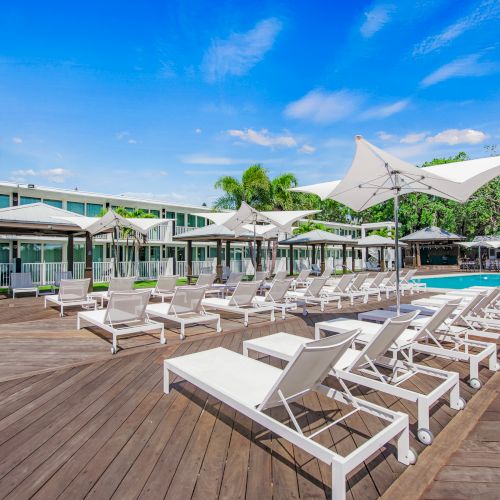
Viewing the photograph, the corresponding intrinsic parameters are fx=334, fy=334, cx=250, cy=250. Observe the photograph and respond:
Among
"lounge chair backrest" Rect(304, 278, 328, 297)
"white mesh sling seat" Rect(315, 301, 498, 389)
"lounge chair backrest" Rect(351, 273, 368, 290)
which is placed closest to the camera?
"white mesh sling seat" Rect(315, 301, 498, 389)

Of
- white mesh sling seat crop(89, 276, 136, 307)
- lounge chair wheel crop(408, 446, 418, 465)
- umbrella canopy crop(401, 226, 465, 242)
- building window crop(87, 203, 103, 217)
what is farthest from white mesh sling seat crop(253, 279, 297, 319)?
umbrella canopy crop(401, 226, 465, 242)

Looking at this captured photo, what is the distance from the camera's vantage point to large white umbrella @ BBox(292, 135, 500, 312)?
527cm

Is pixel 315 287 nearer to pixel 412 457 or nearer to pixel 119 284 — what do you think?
pixel 119 284

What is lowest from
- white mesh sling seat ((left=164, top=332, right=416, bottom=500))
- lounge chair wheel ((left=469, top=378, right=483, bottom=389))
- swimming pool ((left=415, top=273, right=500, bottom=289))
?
swimming pool ((left=415, top=273, right=500, bottom=289))

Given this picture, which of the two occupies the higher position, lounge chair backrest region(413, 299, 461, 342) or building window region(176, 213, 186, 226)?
building window region(176, 213, 186, 226)

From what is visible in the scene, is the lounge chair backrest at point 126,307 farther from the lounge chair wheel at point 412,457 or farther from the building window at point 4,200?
the building window at point 4,200

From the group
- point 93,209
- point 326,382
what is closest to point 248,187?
point 93,209

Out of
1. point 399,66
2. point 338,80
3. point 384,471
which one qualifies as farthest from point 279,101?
point 384,471

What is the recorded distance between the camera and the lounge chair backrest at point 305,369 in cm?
249

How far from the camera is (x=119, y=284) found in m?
9.60

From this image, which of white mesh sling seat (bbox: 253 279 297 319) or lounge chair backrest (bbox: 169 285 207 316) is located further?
white mesh sling seat (bbox: 253 279 297 319)

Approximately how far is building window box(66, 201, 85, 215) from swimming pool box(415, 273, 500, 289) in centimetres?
2105

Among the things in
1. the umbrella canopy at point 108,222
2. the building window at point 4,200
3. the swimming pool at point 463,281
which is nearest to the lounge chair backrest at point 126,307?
the umbrella canopy at point 108,222

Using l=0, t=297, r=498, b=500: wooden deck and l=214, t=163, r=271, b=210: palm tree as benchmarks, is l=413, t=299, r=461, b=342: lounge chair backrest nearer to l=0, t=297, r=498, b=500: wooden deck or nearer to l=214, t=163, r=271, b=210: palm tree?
l=0, t=297, r=498, b=500: wooden deck
